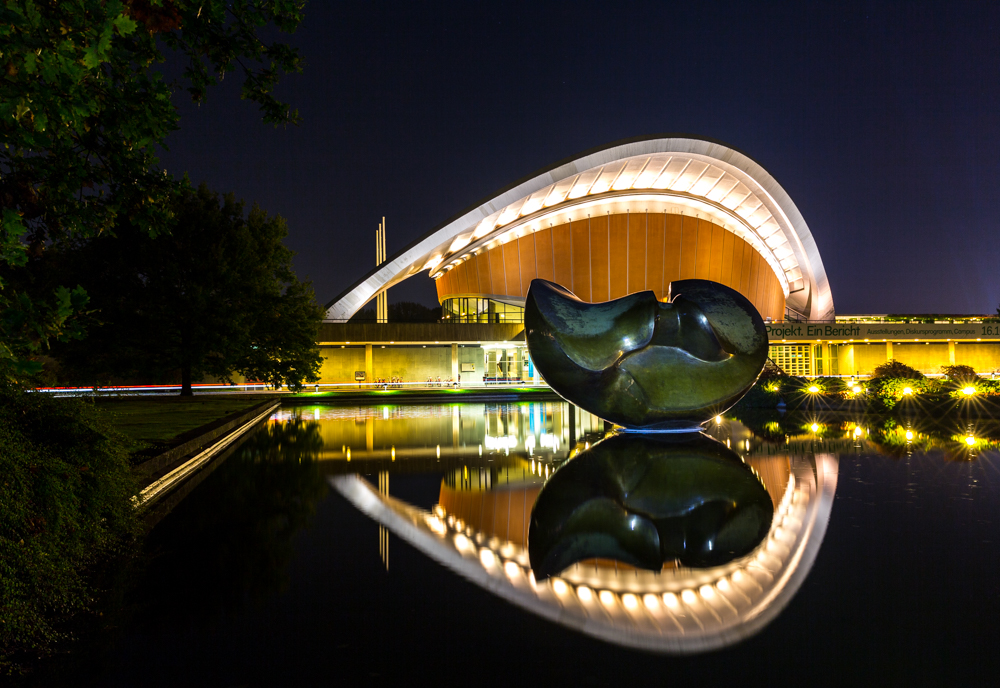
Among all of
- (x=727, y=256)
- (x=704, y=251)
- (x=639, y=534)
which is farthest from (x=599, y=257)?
(x=639, y=534)

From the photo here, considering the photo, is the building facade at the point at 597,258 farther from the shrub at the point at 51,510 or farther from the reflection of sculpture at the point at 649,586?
the shrub at the point at 51,510

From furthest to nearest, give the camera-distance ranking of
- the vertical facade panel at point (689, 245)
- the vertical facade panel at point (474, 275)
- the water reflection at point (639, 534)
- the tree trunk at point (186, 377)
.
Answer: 1. the vertical facade panel at point (689, 245)
2. the vertical facade panel at point (474, 275)
3. the tree trunk at point (186, 377)
4. the water reflection at point (639, 534)

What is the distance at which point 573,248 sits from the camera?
46062 millimetres

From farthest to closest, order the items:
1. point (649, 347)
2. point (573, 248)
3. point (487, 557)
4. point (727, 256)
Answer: point (727, 256) < point (573, 248) < point (649, 347) < point (487, 557)

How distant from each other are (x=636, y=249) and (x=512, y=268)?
8.70 metres

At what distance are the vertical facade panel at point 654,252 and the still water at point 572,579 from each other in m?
36.7

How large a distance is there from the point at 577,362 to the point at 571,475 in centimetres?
404

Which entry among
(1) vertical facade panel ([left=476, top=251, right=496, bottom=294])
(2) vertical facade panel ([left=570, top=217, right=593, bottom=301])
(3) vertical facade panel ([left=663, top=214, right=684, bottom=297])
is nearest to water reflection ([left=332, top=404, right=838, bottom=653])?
(2) vertical facade panel ([left=570, top=217, right=593, bottom=301])

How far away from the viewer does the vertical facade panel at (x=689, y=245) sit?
47719mm

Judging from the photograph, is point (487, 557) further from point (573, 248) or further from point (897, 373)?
point (573, 248)

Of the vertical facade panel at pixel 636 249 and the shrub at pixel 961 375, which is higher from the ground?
the vertical facade panel at pixel 636 249

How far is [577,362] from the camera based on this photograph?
13.8 metres

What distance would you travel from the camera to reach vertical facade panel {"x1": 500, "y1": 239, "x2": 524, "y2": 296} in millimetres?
46438

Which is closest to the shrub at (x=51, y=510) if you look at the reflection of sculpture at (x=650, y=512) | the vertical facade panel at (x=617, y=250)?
the reflection of sculpture at (x=650, y=512)
